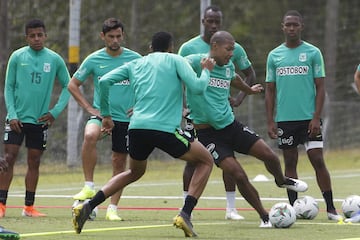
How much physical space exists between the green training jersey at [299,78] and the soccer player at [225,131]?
3.56 feet

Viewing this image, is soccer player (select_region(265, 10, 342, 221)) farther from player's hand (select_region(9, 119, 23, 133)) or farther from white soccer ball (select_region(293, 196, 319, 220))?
player's hand (select_region(9, 119, 23, 133))

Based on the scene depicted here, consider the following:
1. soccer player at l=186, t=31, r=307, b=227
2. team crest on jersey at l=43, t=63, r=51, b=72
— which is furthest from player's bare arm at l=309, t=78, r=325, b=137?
team crest on jersey at l=43, t=63, r=51, b=72

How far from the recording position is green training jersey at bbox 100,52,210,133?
11.9m

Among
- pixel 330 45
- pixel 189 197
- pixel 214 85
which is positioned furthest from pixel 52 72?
pixel 330 45

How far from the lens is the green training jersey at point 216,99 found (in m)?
13.3

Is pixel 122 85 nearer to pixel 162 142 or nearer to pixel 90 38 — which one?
pixel 162 142

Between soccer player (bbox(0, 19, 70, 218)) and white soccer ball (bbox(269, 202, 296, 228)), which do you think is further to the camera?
soccer player (bbox(0, 19, 70, 218))

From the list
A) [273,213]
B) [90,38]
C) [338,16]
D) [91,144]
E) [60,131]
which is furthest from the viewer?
[338,16]

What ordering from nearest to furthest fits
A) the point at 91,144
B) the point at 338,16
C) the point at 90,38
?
1. the point at 91,144
2. the point at 90,38
3. the point at 338,16

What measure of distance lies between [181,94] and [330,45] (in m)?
23.7

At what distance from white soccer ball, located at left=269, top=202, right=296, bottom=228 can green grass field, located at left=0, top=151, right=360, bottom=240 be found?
0.37ft

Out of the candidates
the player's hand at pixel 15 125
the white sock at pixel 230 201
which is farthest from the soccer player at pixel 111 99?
the white sock at pixel 230 201

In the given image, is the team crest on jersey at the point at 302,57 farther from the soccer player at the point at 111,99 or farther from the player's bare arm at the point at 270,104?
the soccer player at the point at 111,99

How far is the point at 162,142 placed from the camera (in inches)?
471
